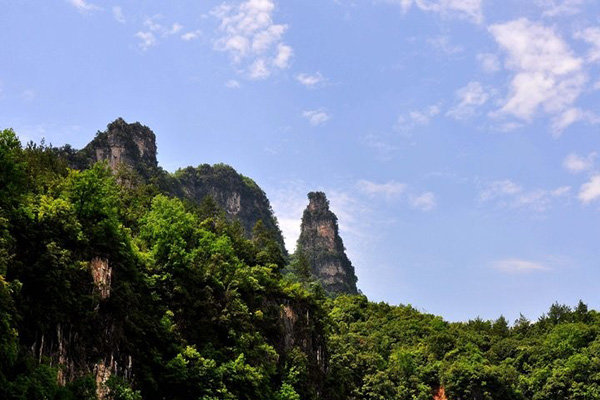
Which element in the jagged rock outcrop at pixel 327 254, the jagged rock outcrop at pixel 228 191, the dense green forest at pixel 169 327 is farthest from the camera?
the jagged rock outcrop at pixel 327 254

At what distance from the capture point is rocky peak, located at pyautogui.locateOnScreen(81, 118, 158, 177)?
414ft

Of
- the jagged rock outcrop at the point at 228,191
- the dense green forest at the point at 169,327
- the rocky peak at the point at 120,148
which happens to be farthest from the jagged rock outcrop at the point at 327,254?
the dense green forest at the point at 169,327

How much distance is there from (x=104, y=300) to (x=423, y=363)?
58588mm

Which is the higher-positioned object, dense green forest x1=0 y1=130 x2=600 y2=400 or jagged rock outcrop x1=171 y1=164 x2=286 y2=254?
jagged rock outcrop x1=171 y1=164 x2=286 y2=254

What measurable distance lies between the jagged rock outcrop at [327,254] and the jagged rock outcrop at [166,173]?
36.1 feet

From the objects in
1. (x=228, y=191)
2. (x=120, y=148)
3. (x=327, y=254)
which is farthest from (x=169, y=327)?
(x=327, y=254)

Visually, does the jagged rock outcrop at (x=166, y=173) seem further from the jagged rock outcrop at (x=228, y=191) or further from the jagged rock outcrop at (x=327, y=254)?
the jagged rock outcrop at (x=327, y=254)

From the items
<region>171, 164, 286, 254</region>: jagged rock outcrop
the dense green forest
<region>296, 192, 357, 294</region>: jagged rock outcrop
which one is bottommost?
the dense green forest

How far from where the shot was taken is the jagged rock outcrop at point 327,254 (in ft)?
620

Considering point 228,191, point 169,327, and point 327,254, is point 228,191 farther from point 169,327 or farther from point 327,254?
point 169,327

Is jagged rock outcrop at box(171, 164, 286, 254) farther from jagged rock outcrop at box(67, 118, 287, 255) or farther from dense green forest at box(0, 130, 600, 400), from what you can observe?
dense green forest at box(0, 130, 600, 400)

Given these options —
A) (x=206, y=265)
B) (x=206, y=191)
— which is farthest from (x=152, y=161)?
(x=206, y=265)

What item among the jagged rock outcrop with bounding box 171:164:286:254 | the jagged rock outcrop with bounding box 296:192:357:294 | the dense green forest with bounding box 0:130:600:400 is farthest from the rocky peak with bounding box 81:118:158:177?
the jagged rock outcrop with bounding box 296:192:357:294

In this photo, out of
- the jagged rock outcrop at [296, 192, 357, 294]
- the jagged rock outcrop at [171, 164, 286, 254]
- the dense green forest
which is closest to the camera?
the dense green forest
